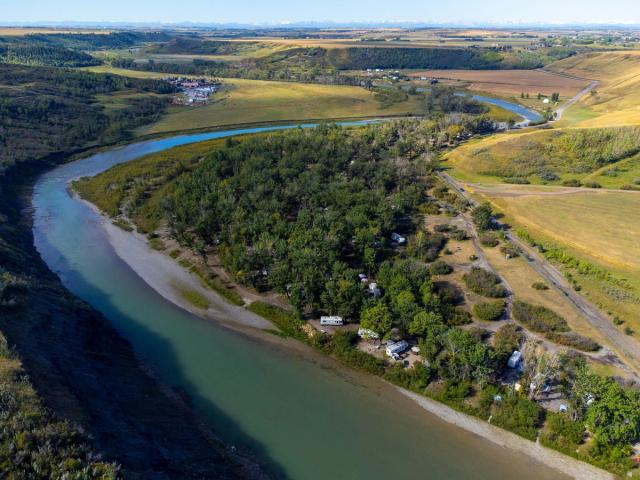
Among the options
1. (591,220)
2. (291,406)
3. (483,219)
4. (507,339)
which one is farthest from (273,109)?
(291,406)

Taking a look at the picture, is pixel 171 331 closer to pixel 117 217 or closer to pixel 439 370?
pixel 439 370

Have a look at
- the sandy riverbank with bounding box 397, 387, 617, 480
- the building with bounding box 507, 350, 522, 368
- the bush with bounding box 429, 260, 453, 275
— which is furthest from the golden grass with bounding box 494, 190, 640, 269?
the sandy riverbank with bounding box 397, 387, 617, 480

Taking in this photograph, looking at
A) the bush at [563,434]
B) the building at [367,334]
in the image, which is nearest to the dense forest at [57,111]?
the building at [367,334]

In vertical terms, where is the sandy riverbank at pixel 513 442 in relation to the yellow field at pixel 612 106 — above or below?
below

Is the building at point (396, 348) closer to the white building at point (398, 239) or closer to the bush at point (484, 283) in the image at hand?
the bush at point (484, 283)

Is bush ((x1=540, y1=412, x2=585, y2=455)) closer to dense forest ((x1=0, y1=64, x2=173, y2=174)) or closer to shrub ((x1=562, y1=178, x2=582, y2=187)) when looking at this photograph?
shrub ((x1=562, y1=178, x2=582, y2=187))

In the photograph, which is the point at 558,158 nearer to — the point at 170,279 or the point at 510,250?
the point at 510,250
